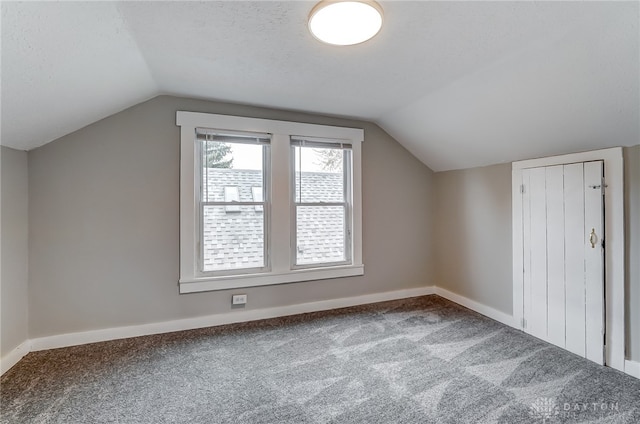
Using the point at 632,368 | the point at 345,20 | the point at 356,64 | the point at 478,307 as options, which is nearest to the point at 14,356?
the point at 345,20

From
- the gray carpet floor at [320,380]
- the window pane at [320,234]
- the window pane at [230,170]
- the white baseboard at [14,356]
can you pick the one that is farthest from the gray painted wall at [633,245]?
the white baseboard at [14,356]

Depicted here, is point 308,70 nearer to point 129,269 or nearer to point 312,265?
point 312,265

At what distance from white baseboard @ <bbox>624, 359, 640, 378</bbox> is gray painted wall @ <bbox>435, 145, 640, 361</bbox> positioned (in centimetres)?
99

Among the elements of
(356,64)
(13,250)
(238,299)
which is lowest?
(238,299)

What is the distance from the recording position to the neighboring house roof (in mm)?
3160

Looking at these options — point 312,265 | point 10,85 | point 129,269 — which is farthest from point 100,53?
point 312,265

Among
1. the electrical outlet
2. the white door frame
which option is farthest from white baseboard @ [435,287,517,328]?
the electrical outlet

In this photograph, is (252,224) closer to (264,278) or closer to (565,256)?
(264,278)

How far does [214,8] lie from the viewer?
165 cm

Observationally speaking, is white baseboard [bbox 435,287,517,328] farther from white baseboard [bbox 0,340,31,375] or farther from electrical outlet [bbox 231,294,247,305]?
white baseboard [bbox 0,340,31,375]

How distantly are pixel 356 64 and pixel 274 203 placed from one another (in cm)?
167

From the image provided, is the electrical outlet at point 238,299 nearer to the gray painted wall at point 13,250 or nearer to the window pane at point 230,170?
the window pane at point 230,170

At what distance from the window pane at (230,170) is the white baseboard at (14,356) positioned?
1.86m

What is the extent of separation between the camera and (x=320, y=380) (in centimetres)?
215
